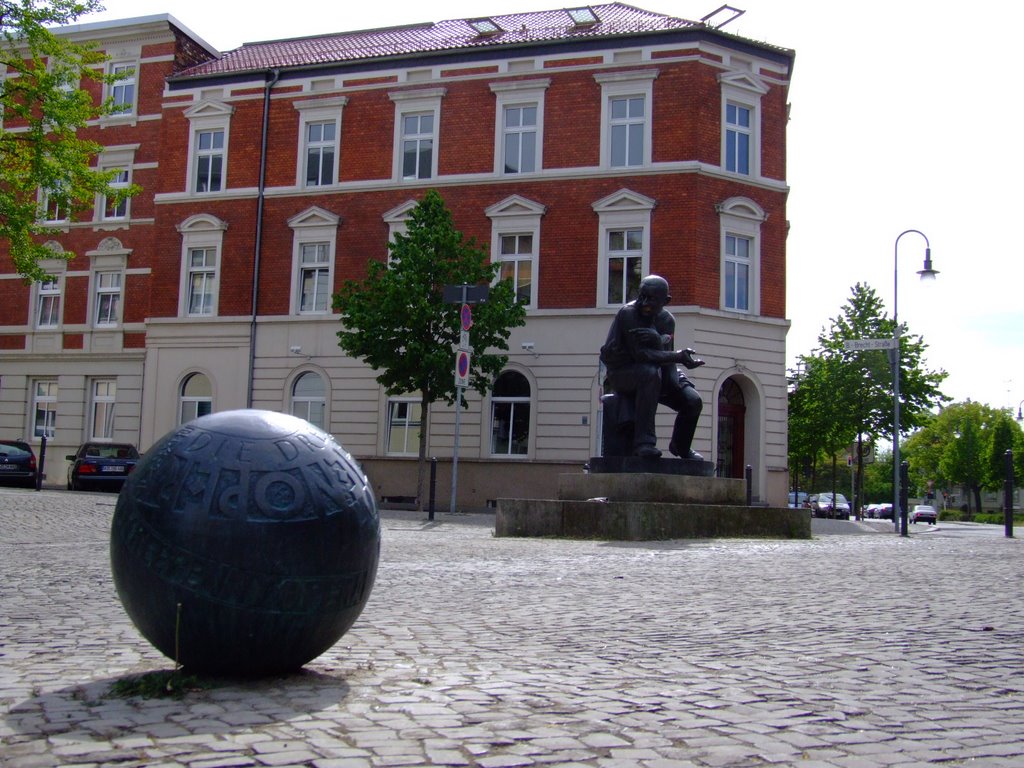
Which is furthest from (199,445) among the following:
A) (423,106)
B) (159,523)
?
(423,106)

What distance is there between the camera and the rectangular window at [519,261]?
31.5 m

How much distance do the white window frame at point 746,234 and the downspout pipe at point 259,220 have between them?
14167 mm

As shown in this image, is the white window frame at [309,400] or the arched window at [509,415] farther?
the white window frame at [309,400]

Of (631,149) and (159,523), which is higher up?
(631,149)

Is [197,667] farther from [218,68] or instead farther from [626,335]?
[218,68]

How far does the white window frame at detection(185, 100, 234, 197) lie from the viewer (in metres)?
35.0

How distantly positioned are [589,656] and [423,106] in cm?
2931

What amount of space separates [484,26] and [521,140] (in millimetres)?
5747

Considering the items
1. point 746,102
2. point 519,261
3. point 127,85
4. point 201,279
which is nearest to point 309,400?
point 201,279

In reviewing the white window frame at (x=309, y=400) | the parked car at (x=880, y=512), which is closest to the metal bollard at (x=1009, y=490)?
the white window frame at (x=309, y=400)

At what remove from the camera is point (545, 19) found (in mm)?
35062

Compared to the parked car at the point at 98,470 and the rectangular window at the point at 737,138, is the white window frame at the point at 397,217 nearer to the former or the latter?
the rectangular window at the point at 737,138

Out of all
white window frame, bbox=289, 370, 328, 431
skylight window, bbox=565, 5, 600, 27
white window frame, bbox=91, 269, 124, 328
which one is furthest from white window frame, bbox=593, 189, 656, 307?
white window frame, bbox=91, 269, 124, 328

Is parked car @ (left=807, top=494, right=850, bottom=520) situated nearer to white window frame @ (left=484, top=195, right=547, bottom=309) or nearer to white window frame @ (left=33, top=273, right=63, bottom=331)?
white window frame @ (left=484, top=195, right=547, bottom=309)
